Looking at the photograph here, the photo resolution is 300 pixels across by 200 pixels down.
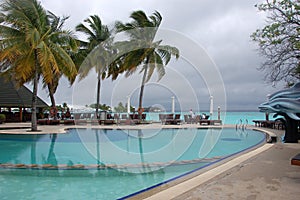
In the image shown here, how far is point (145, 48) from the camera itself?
17.0 metres

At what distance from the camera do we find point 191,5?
9.53m

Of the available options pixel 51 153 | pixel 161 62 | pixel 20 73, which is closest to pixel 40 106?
pixel 20 73

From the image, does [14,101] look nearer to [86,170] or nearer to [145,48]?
[145,48]

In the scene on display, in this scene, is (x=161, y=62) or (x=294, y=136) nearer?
(x=294, y=136)

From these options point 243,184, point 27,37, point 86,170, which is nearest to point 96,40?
point 27,37

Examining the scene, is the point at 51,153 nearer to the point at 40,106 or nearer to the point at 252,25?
the point at 252,25

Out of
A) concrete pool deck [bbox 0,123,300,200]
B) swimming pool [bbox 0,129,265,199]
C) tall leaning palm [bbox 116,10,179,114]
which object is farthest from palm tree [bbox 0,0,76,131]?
concrete pool deck [bbox 0,123,300,200]

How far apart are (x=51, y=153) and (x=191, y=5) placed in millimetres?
6955

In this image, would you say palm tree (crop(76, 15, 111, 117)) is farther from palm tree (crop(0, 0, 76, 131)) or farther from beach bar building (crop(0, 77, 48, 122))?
palm tree (crop(0, 0, 76, 131))

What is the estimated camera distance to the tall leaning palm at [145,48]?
16984 mm

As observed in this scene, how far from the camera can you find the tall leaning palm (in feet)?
55.7

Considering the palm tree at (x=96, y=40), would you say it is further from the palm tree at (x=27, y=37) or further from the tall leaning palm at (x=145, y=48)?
the palm tree at (x=27, y=37)

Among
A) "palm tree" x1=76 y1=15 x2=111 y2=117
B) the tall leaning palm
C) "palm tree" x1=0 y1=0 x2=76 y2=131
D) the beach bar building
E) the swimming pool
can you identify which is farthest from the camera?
"palm tree" x1=76 y1=15 x2=111 y2=117

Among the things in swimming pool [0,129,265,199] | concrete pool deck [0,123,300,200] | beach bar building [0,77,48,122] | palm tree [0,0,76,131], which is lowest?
swimming pool [0,129,265,199]
